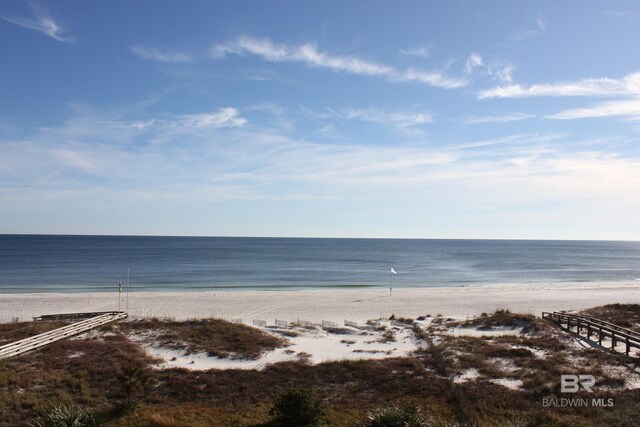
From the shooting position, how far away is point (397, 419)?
1098 cm

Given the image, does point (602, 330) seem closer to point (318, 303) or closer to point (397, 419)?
point (397, 419)

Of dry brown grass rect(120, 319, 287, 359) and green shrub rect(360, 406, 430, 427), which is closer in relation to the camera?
green shrub rect(360, 406, 430, 427)

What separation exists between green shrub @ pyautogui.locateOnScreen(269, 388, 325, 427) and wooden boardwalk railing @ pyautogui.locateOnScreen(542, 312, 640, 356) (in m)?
14.0

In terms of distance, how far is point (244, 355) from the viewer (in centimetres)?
2086

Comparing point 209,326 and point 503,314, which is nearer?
point 209,326

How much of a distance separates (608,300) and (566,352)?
1254 inches

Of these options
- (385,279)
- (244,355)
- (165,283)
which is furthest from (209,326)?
(385,279)

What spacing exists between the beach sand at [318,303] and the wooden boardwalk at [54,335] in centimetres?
438

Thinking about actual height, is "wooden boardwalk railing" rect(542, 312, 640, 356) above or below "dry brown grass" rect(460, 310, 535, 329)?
above

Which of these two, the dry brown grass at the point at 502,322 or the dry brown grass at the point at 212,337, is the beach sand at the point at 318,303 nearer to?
the dry brown grass at the point at 502,322

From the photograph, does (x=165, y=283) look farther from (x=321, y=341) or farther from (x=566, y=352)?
(x=566, y=352)

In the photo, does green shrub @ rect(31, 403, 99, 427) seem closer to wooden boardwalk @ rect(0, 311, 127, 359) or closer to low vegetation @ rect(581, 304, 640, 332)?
wooden boardwalk @ rect(0, 311, 127, 359)

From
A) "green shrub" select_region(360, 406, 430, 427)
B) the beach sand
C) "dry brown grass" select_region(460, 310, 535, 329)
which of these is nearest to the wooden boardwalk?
the beach sand

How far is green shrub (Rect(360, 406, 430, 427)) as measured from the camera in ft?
35.6
